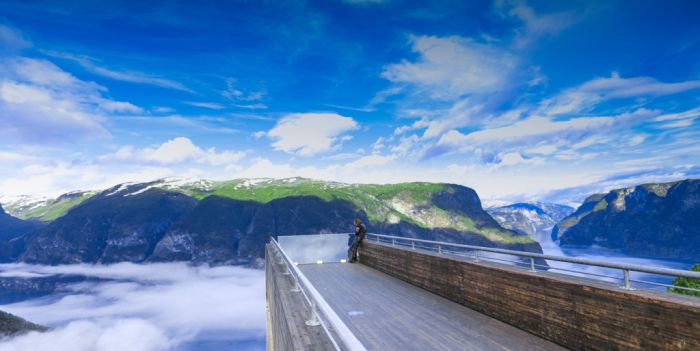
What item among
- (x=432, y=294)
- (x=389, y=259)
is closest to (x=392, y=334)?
(x=432, y=294)

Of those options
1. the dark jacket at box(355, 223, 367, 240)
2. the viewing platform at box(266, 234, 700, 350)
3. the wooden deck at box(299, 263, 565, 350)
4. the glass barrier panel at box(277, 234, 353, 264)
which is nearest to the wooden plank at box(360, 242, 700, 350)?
the viewing platform at box(266, 234, 700, 350)

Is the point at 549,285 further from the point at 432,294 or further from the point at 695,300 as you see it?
the point at 432,294

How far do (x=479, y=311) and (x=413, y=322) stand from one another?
1797 millimetres

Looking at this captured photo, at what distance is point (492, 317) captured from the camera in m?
8.37

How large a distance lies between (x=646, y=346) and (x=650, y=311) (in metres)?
0.48

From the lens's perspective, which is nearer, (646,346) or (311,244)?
(646,346)

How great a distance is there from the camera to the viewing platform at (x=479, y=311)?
4957 mm

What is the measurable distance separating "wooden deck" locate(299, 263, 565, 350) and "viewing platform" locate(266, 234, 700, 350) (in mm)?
21

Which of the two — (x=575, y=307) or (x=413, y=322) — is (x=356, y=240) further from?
(x=575, y=307)

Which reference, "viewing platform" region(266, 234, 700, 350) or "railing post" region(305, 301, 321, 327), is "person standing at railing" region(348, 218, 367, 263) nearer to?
"viewing platform" region(266, 234, 700, 350)

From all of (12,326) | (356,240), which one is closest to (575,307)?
(356,240)

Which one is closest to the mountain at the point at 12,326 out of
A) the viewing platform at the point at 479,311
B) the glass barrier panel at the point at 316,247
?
the glass barrier panel at the point at 316,247

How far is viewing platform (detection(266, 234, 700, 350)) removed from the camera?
4957 mm

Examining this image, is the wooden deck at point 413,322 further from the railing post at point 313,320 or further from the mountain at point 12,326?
the mountain at point 12,326
